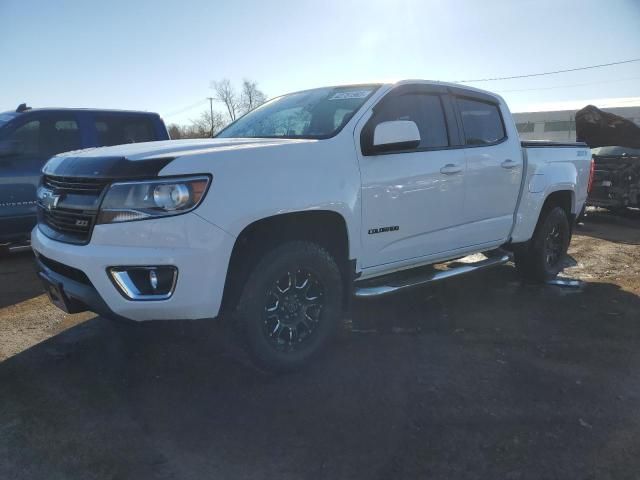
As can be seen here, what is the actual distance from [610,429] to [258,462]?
1.92 metres

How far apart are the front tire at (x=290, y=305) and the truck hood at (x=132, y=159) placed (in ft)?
2.32

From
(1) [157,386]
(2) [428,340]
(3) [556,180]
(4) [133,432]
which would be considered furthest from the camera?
(3) [556,180]

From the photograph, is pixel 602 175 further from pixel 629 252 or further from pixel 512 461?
pixel 512 461

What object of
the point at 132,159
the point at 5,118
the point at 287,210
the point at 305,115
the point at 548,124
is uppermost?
the point at 5,118

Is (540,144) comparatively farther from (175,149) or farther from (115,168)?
(115,168)

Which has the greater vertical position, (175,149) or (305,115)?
(305,115)

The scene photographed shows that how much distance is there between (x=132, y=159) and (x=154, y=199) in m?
0.28

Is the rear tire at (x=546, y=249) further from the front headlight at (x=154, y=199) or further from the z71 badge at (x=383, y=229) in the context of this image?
the front headlight at (x=154, y=199)

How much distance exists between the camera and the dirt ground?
2514 millimetres

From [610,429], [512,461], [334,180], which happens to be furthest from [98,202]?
[610,429]

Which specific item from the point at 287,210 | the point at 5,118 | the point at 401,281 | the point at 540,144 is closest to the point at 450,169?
the point at 401,281

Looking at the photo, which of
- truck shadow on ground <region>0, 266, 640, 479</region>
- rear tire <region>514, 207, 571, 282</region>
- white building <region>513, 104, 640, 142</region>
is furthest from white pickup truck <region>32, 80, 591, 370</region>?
white building <region>513, 104, 640, 142</region>

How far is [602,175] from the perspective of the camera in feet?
34.5

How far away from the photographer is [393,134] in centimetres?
351
